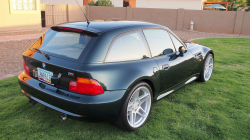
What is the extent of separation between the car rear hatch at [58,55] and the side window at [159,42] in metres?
1.03

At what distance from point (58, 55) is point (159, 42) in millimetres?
1698

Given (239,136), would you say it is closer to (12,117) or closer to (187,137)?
(187,137)

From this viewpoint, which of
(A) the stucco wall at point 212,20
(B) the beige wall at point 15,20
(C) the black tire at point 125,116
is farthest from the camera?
(A) the stucco wall at point 212,20

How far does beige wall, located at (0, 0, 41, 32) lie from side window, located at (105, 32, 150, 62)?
11387 millimetres

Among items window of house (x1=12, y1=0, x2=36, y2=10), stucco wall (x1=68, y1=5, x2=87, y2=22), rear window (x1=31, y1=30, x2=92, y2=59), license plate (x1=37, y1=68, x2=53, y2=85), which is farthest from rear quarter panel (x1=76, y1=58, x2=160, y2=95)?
stucco wall (x1=68, y1=5, x2=87, y2=22)

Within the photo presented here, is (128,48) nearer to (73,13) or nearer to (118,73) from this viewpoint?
(118,73)

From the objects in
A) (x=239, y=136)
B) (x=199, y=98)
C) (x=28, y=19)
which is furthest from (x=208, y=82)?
(x=28, y=19)

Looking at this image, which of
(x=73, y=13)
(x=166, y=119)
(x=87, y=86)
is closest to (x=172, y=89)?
(x=166, y=119)

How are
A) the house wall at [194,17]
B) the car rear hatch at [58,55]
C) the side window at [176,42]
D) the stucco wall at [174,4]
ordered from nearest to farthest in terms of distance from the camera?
the car rear hatch at [58,55], the side window at [176,42], the house wall at [194,17], the stucco wall at [174,4]

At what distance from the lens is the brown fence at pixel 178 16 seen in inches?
684

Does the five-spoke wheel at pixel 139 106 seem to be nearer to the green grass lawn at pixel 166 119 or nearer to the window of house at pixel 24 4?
the green grass lawn at pixel 166 119

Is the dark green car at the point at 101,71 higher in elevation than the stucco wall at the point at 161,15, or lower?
lower

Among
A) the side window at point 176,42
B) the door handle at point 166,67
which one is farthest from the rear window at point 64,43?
the side window at point 176,42

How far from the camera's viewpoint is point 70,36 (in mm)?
3242
